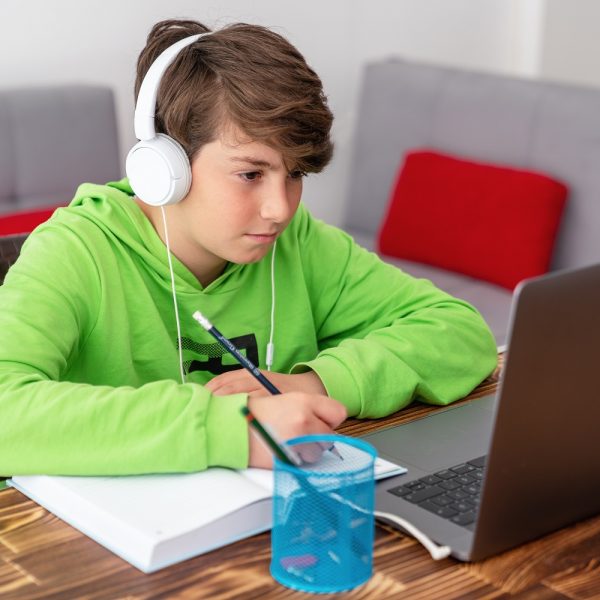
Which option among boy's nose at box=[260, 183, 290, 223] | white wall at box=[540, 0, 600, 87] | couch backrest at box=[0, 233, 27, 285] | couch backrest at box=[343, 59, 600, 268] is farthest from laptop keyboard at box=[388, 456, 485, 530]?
white wall at box=[540, 0, 600, 87]

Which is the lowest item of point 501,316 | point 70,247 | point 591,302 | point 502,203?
point 501,316

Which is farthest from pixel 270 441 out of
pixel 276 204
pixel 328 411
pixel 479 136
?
pixel 479 136

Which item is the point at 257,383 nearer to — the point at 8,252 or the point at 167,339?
the point at 167,339

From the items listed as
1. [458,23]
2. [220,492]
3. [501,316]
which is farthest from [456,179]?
[220,492]

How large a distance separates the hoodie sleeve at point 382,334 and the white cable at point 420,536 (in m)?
0.27

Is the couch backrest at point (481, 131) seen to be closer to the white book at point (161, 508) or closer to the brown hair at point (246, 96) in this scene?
the brown hair at point (246, 96)

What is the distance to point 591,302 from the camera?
2.90 feet

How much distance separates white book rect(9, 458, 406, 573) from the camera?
0.93 meters

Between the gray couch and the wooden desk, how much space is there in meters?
1.54

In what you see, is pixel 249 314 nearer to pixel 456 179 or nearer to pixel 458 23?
pixel 456 179

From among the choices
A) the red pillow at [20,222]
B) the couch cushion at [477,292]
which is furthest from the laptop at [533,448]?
the couch cushion at [477,292]

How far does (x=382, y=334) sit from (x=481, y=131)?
5.28ft

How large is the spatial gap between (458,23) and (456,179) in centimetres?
93

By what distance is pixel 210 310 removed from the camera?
4.67ft
